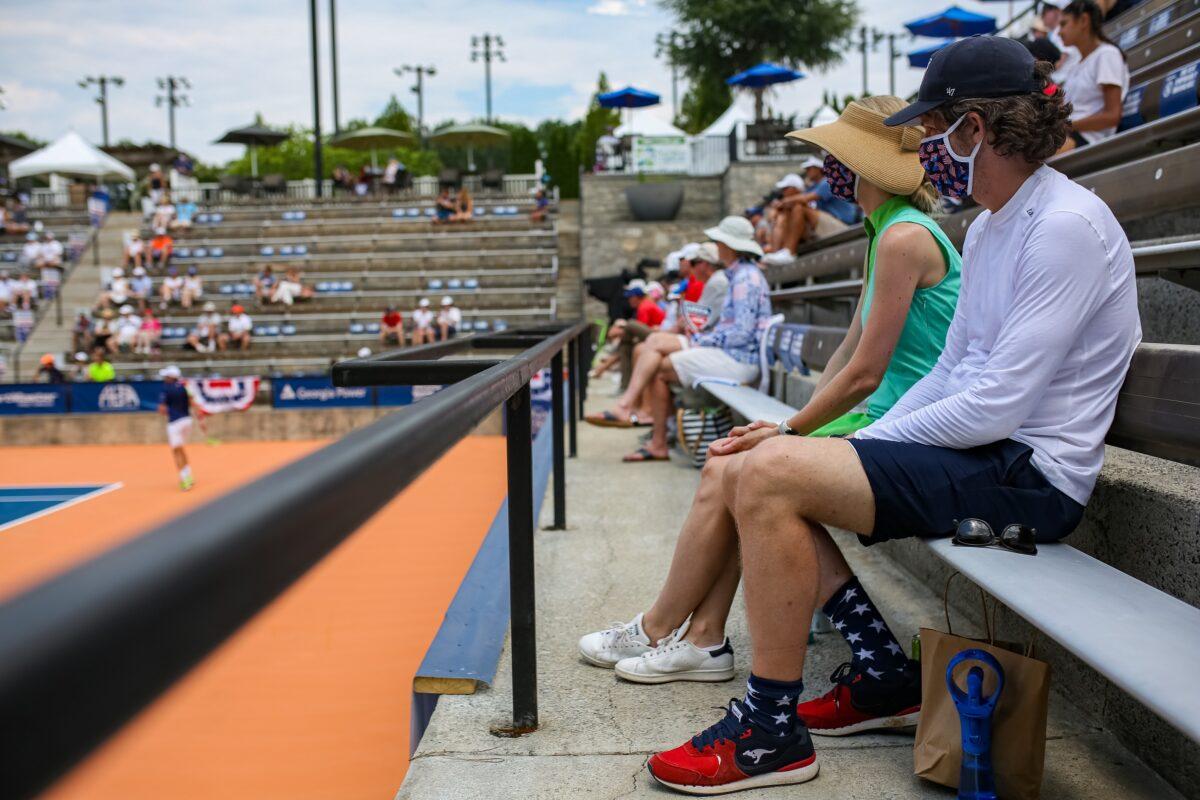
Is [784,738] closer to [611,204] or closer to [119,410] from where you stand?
[119,410]

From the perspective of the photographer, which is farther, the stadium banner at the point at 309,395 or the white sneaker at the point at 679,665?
the stadium banner at the point at 309,395

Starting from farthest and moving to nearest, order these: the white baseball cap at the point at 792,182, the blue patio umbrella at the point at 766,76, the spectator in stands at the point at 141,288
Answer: the blue patio umbrella at the point at 766,76 → the spectator in stands at the point at 141,288 → the white baseball cap at the point at 792,182

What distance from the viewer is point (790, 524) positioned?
7.67 ft

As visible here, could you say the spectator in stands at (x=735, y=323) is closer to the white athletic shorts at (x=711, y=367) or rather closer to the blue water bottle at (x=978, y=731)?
the white athletic shorts at (x=711, y=367)

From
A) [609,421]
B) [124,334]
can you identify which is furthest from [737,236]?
[124,334]

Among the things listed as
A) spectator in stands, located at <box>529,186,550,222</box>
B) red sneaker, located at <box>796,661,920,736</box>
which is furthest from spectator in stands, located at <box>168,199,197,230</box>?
red sneaker, located at <box>796,661,920,736</box>

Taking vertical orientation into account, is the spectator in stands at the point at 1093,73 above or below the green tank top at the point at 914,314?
above

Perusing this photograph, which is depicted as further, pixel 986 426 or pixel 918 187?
pixel 918 187

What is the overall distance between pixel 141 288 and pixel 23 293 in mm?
3149

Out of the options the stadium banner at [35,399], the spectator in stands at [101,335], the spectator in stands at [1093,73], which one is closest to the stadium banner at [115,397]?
the stadium banner at [35,399]

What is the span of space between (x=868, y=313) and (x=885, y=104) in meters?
0.64

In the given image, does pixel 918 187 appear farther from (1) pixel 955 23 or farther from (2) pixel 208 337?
(2) pixel 208 337

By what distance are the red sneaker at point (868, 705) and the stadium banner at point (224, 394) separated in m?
16.5

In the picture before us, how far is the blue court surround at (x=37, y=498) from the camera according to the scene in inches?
467
